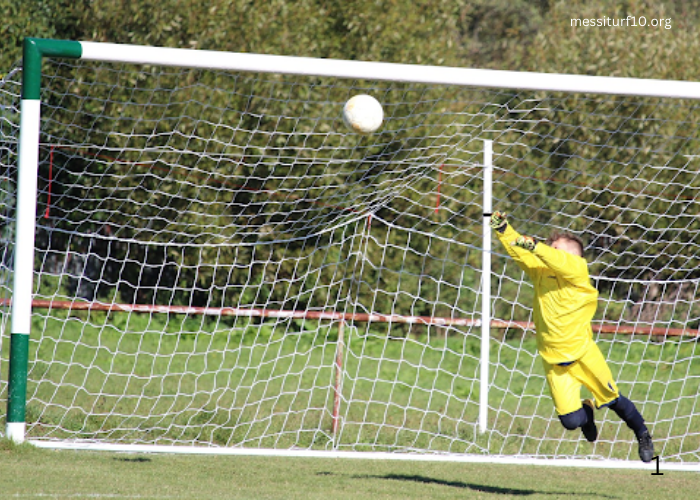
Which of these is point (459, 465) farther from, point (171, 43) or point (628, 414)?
point (171, 43)

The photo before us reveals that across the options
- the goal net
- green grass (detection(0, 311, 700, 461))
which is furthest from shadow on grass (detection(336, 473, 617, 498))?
green grass (detection(0, 311, 700, 461))

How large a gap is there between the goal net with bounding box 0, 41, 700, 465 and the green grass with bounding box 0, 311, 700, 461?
4 cm

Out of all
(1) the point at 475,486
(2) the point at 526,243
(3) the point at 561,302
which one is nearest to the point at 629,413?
(3) the point at 561,302

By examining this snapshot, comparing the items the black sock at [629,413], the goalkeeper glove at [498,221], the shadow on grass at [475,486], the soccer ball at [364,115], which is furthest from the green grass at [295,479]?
the soccer ball at [364,115]

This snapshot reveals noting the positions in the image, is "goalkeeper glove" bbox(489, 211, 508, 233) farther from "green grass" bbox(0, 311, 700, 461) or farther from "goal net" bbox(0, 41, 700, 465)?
"green grass" bbox(0, 311, 700, 461)

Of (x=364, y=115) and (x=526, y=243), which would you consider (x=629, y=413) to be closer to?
(x=526, y=243)

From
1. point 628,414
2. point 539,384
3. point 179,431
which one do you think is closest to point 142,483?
point 179,431

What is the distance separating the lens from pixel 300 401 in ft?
31.1

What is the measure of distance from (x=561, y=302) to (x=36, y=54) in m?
3.70

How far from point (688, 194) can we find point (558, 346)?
7650 mm

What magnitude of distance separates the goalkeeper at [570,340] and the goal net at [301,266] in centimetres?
123

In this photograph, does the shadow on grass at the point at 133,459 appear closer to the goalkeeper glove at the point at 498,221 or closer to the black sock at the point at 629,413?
the goalkeeper glove at the point at 498,221

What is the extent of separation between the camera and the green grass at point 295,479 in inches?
199

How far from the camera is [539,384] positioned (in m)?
11.4
